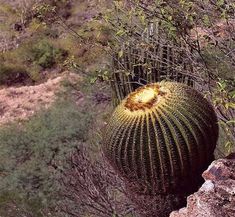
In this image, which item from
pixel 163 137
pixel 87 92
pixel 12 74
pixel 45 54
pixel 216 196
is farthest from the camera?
pixel 45 54

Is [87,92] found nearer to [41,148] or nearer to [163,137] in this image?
[41,148]

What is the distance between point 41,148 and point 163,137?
4434 mm

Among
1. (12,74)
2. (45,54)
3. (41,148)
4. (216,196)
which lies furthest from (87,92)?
(216,196)

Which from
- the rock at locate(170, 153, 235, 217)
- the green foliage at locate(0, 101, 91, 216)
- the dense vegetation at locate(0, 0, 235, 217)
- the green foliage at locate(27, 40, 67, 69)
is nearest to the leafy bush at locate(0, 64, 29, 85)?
the dense vegetation at locate(0, 0, 235, 217)

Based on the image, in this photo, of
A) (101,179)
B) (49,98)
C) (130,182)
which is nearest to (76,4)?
(49,98)

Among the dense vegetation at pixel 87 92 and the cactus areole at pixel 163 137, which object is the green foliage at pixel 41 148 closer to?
the dense vegetation at pixel 87 92

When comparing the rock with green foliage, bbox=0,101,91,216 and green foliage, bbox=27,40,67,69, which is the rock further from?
green foliage, bbox=27,40,67,69

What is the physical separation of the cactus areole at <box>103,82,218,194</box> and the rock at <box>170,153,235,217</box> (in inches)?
50.2

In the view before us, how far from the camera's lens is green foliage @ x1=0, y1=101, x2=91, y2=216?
26.6 feet

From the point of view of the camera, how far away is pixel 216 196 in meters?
3.27

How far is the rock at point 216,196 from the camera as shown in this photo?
3.19 m

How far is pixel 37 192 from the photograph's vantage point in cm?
799

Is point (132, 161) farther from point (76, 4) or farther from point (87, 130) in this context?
point (76, 4)

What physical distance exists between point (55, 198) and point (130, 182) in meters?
2.85
